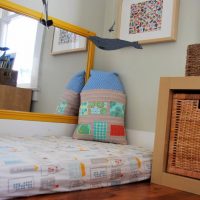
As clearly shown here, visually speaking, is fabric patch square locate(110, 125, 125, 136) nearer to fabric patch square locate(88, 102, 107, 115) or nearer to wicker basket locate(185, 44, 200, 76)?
fabric patch square locate(88, 102, 107, 115)

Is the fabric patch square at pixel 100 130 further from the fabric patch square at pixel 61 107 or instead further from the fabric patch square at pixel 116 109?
the fabric patch square at pixel 61 107

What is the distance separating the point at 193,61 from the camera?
1.44m

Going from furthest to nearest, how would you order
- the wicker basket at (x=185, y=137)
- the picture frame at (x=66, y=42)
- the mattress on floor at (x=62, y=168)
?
the picture frame at (x=66, y=42) < the wicker basket at (x=185, y=137) < the mattress on floor at (x=62, y=168)

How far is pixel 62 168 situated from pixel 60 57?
3.38ft

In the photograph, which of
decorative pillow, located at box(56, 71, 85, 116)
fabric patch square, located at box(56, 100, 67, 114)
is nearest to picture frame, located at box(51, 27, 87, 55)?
decorative pillow, located at box(56, 71, 85, 116)

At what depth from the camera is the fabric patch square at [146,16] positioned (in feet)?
6.27

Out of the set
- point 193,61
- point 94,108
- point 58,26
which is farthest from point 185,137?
point 58,26

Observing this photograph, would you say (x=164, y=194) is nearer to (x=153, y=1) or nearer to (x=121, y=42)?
(x=121, y=42)

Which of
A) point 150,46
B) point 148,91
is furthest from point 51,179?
point 150,46

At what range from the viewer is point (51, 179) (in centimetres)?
106

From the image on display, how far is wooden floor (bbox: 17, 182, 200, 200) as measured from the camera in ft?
3.50

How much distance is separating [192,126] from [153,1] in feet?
3.22

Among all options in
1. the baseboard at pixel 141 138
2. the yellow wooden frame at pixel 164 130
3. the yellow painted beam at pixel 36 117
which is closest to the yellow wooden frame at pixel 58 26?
the yellow painted beam at pixel 36 117

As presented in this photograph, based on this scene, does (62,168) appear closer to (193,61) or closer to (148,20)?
(193,61)
